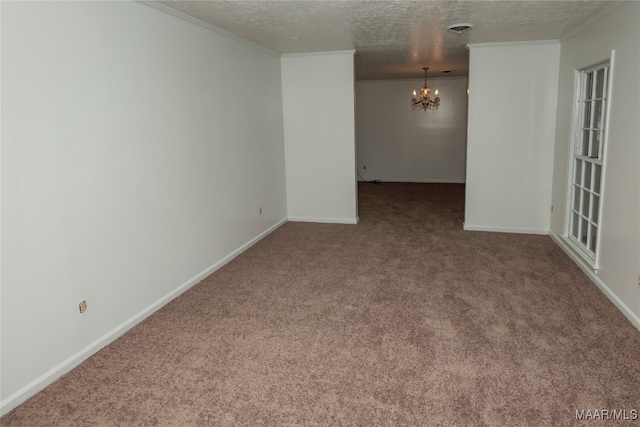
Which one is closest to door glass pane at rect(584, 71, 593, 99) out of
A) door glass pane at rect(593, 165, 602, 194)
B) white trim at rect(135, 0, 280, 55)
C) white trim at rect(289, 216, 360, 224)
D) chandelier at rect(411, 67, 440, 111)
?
door glass pane at rect(593, 165, 602, 194)

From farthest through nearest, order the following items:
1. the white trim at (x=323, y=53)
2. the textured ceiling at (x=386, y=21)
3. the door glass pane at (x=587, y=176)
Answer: the white trim at (x=323, y=53)
the door glass pane at (x=587, y=176)
the textured ceiling at (x=386, y=21)

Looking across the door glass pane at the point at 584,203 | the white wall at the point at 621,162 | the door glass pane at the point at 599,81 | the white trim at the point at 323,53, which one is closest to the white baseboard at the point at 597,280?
the white wall at the point at 621,162

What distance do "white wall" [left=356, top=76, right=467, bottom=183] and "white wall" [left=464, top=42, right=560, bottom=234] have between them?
4.52 meters

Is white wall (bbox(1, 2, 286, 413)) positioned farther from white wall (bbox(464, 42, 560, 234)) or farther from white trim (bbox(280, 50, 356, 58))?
white wall (bbox(464, 42, 560, 234))

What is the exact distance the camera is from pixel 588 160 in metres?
4.47

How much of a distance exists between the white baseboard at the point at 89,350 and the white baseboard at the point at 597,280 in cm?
337

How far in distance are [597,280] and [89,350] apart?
3890 mm

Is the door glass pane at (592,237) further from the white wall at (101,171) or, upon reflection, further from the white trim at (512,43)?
the white wall at (101,171)

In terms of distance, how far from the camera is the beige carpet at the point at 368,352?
2.41 m

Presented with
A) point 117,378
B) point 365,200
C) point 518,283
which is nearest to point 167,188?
point 117,378

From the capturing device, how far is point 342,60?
6.18 metres

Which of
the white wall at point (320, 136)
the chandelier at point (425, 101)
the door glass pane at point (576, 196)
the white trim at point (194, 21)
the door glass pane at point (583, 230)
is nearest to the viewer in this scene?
the white trim at point (194, 21)

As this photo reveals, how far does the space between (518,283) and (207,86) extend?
3271 mm

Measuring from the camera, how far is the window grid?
14.0 feet
